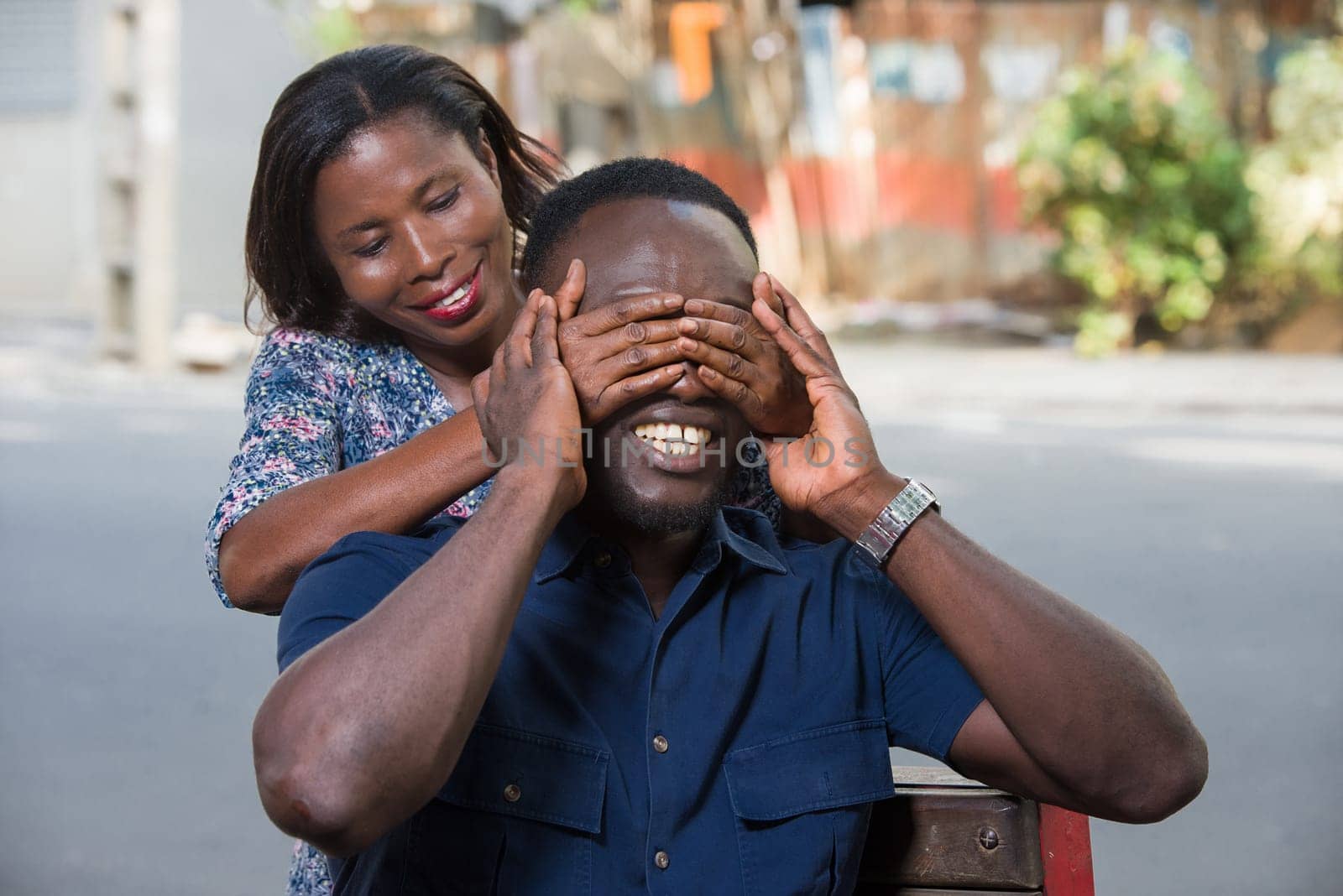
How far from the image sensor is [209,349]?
1283cm

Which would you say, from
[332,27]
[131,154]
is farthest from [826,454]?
[332,27]

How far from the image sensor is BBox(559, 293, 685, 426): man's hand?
1747 millimetres

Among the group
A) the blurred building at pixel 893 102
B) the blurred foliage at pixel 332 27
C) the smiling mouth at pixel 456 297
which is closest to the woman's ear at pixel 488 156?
the smiling mouth at pixel 456 297

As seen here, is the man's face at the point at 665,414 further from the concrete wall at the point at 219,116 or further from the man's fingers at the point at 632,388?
the concrete wall at the point at 219,116

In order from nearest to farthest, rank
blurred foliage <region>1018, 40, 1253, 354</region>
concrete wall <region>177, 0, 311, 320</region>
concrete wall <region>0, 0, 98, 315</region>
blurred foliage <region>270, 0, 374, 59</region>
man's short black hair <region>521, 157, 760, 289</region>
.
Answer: man's short black hair <region>521, 157, 760, 289</region>, blurred foliage <region>1018, 40, 1253, 354</region>, blurred foliage <region>270, 0, 374, 59</region>, concrete wall <region>177, 0, 311, 320</region>, concrete wall <region>0, 0, 98, 315</region>

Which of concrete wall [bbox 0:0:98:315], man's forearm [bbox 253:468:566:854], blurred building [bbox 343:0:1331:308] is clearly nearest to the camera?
man's forearm [bbox 253:468:566:854]

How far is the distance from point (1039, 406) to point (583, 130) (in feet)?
19.1

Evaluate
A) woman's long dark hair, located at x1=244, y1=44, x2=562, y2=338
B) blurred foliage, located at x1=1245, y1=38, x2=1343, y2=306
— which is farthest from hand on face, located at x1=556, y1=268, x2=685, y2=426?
blurred foliage, located at x1=1245, y1=38, x2=1343, y2=306

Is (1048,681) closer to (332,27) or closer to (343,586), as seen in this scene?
(343,586)

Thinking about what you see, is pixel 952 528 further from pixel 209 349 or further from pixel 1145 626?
pixel 209 349

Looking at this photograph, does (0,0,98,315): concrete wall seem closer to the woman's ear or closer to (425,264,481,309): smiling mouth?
the woman's ear

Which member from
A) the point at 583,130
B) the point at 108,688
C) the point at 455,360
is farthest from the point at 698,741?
the point at 583,130

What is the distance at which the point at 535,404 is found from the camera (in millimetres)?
1686

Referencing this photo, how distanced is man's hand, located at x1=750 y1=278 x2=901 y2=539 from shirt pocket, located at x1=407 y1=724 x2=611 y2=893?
42 centimetres
